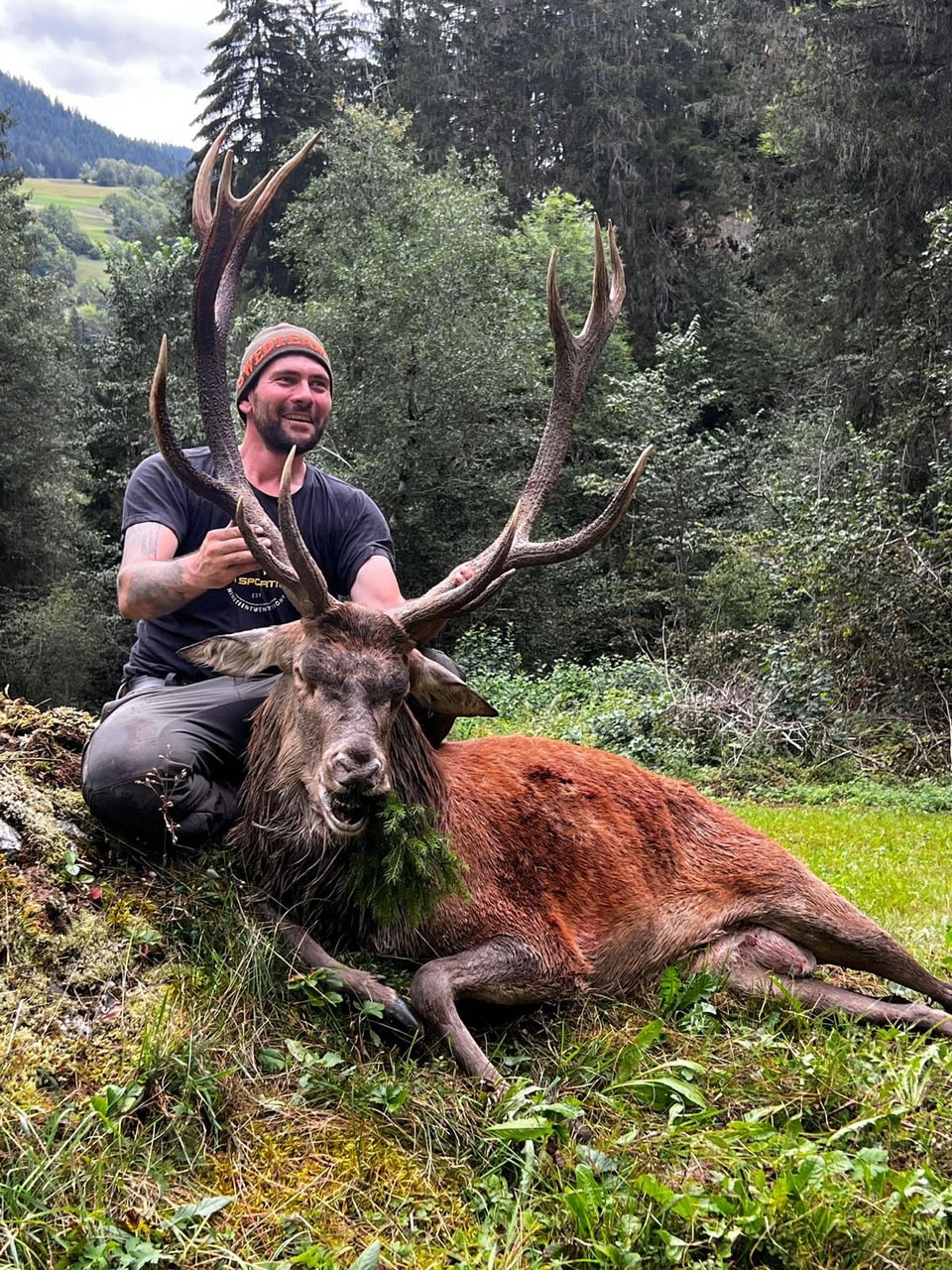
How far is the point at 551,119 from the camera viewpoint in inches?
1479

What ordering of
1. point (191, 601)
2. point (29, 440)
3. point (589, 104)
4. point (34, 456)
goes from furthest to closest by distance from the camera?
1. point (589, 104)
2. point (29, 440)
3. point (34, 456)
4. point (191, 601)

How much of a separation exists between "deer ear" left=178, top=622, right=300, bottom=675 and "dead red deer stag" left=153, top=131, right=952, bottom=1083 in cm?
1

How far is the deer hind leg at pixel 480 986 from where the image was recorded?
11.7ft

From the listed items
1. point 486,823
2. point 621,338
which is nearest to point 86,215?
point 621,338

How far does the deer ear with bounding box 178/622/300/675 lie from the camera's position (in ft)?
13.6

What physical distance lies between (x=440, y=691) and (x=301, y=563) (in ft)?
2.73

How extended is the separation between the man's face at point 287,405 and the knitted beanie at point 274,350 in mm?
30

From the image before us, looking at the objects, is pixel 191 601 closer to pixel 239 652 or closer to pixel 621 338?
pixel 239 652

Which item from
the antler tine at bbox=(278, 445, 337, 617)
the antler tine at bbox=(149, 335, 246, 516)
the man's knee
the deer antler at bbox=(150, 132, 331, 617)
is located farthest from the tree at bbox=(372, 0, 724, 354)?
the man's knee

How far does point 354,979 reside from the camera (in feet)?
12.0

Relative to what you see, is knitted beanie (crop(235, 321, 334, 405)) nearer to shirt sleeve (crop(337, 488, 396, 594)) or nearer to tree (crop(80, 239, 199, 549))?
shirt sleeve (crop(337, 488, 396, 594))

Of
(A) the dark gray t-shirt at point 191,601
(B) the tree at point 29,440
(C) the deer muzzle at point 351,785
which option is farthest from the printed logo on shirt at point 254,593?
(B) the tree at point 29,440

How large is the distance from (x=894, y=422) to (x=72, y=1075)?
723 inches

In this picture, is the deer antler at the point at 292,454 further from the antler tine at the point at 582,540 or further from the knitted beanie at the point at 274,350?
the knitted beanie at the point at 274,350
